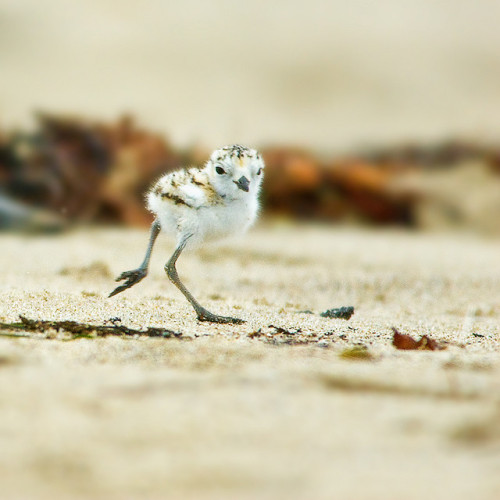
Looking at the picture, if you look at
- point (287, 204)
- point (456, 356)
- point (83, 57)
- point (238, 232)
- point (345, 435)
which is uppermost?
point (83, 57)

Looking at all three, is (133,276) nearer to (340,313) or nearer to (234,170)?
(234,170)

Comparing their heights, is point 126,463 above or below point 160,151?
below

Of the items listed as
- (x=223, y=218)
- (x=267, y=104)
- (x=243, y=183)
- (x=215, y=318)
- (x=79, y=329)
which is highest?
(x=267, y=104)

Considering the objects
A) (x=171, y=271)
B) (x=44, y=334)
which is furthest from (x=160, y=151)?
(x=44, y=334)

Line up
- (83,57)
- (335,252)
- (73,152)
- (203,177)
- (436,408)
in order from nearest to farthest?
1. (436,408)
2. (203,177)
3. (335,252)
4. (73,152)
5. (83,57)

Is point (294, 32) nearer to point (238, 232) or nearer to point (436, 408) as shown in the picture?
point (238, 232)

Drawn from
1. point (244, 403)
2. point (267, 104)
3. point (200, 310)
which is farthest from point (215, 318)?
point (267, 104)

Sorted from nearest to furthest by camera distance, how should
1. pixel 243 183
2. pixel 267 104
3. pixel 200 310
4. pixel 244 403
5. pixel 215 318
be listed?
pixel 244 403 → pixel 215 318 → pixel 200 310 → pixel 243 183 → pixel 267 104
